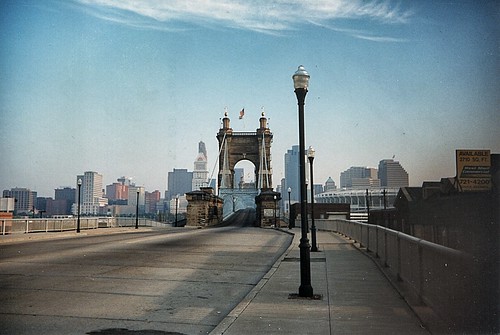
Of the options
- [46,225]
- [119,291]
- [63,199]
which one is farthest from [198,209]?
[119,291]

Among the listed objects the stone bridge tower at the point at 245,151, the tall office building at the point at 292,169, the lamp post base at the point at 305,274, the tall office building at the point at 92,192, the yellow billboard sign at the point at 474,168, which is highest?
the stone bridge tower at the point at 245,151

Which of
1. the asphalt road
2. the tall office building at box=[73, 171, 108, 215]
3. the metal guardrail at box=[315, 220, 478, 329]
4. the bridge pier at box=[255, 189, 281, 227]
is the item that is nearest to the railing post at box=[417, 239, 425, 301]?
the metal guardrail at box=[315, 220, 478, 329]

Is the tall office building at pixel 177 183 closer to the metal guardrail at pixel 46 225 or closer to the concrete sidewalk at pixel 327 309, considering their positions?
the metal guardrail at pixel 46 225

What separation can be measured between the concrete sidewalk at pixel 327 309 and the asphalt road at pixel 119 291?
0.54 metres

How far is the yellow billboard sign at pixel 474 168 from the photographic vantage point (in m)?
5.28

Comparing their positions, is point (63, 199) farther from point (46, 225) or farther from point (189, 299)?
point (189, 299)

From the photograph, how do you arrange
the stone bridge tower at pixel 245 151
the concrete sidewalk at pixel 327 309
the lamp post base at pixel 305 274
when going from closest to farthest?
the concrete sidewalk at pixel 327 309
the lamp post base at pixel 305 274
the stone bridge tower at pixel 245 151

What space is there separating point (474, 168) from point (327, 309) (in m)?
3.30

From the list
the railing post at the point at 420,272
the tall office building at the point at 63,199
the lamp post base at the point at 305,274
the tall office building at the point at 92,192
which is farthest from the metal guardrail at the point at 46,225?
the railing post at the point at 420,272

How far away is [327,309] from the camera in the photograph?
7457 millimetres

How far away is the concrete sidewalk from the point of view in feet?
20.3

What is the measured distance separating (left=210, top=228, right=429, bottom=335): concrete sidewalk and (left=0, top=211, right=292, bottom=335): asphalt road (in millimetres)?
541

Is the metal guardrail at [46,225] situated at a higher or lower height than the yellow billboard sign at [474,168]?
lower

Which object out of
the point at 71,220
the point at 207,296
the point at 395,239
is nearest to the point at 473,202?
the point at 395,239
